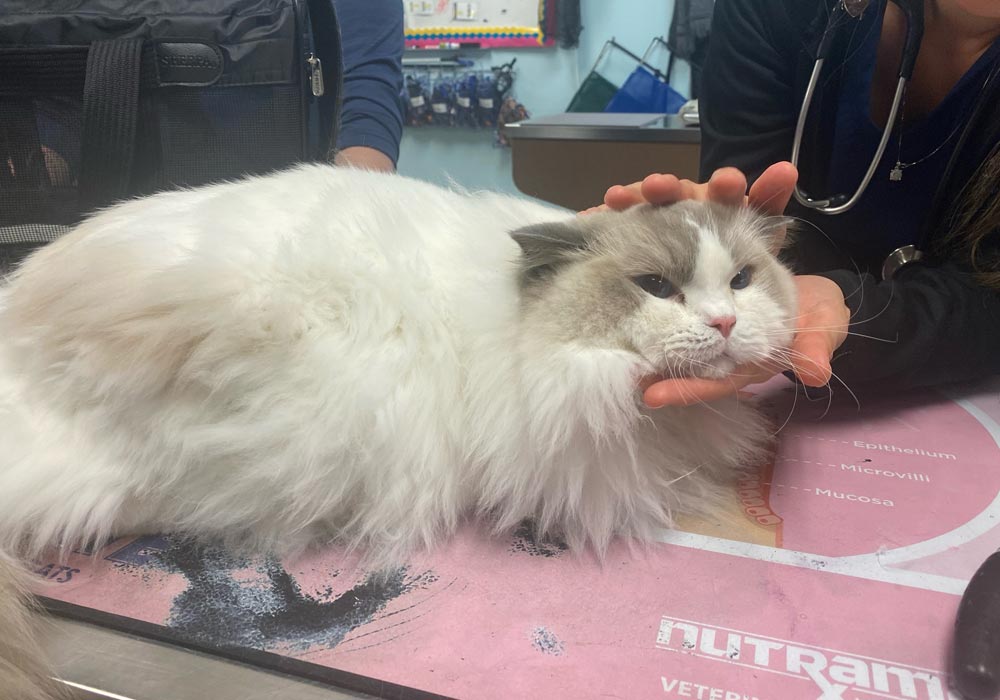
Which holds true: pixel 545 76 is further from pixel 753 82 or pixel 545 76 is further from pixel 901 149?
pixel 901 149

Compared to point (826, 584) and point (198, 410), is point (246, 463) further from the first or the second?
point (826, 584)

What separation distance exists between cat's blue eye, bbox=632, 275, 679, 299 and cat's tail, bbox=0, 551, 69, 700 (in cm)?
66

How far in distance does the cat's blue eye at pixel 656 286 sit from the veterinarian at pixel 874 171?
130mm

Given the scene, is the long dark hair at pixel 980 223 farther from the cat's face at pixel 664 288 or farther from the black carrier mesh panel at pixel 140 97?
the black carrier mesh panel at pixel 140 97

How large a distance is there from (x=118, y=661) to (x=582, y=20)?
2994 mm

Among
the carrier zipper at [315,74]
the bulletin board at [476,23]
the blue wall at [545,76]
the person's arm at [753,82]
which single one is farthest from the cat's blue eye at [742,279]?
the bulletin board at [476,23]

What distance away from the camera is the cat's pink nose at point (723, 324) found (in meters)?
0.63

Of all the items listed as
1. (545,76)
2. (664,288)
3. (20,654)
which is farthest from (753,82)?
(545,76)

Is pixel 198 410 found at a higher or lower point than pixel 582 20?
lower

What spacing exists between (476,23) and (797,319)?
8.90 ft

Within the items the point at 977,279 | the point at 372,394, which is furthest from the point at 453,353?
the point at 977,279

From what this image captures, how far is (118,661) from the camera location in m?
0.57

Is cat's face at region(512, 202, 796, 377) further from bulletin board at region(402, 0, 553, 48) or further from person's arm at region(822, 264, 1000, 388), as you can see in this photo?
bulletin board at region(402, 0, 553, 48)

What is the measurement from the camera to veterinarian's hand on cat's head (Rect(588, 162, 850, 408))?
2.11 feet
